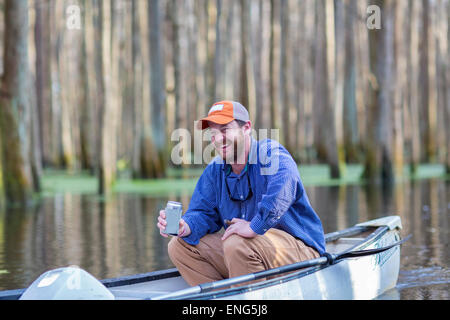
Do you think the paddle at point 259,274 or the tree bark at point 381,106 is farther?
the tree bark at point 381,106

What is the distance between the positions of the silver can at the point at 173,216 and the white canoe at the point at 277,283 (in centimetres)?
38

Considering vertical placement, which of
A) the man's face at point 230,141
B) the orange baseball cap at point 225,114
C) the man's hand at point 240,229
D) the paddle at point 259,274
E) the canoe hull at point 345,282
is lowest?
the canoe hull at point 345,282

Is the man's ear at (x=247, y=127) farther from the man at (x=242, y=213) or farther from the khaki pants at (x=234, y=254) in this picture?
the khaki pants at (x=234, y=254)

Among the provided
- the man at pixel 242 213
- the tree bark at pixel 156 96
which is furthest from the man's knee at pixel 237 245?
the tree bark at pixel 156 96

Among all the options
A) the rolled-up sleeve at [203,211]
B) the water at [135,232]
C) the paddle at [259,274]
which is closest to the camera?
the paddle at [259,274]

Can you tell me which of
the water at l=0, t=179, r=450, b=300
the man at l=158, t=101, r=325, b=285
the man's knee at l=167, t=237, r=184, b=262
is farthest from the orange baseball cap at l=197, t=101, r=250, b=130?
the water at l=0, t=179, r=450, b=300

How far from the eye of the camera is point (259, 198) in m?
5.63

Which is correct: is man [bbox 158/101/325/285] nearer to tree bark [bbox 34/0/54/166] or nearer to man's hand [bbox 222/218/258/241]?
man's hand [bbox 222/218/258/241]

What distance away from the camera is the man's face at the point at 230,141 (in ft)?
18.3

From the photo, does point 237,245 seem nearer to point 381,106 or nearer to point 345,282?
point 345,282

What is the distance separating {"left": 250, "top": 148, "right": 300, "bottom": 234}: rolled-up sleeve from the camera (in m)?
5.35

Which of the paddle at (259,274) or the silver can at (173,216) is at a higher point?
the silver can at (173,216)

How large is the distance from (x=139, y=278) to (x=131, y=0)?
74.0 ft
